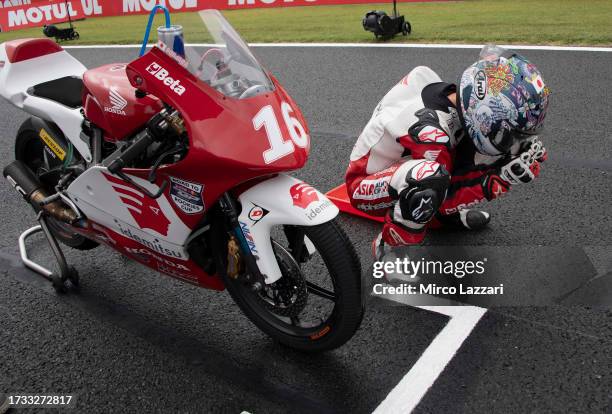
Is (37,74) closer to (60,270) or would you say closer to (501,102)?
(60,270)

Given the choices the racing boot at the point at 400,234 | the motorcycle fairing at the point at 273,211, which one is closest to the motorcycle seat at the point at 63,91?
the motorcycle fairing at the point at 273,211

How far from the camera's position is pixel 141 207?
284 cm

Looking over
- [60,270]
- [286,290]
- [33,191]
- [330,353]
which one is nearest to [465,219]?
[330,353]

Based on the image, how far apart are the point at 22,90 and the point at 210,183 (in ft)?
5.16

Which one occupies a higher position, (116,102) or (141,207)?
(116,102)

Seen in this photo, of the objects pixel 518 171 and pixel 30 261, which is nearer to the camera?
pixel 518 171

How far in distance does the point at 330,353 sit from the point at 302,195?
796 mm

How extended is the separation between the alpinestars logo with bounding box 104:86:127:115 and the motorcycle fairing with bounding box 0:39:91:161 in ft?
1.54

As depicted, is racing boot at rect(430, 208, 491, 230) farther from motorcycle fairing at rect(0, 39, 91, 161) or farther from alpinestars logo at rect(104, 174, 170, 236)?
motorcycle fairing at rect(0, 39, 91, 161)

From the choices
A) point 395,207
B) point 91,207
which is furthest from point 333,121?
point 91,207

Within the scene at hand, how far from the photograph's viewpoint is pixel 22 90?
136 inches

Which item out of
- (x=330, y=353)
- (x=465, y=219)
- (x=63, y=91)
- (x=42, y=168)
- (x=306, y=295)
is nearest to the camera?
(x=306, y=295)

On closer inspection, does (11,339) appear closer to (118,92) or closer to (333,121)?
(118,92)

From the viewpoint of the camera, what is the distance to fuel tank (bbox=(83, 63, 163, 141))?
277cm
